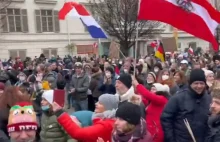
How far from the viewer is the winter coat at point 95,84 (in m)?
9.72

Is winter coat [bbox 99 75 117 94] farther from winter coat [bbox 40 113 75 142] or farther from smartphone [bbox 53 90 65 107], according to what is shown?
smartphone [bbox 53 90 65 107]

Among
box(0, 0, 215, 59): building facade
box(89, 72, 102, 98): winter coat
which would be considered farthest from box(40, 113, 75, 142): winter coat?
box(0, 0, 215, 59): building facade

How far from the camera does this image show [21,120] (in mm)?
2951

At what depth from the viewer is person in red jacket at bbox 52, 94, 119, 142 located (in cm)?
378

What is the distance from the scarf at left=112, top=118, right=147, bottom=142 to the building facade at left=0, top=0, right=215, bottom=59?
2674cm

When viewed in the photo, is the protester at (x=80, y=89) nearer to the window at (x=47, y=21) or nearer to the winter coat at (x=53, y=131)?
the winter coat at (x=53, y=131)

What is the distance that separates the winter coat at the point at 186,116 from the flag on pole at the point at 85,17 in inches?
237

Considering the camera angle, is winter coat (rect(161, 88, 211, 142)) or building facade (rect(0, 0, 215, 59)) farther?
building facade (rect(0, 0, 215, 59))

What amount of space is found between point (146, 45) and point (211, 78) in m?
33.5

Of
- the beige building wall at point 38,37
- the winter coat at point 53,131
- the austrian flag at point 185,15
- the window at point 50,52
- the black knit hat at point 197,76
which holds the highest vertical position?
the beige building wall at point 38,37

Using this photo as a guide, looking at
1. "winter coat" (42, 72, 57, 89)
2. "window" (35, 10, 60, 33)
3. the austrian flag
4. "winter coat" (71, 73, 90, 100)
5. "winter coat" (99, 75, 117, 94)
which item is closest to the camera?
the austrian flag

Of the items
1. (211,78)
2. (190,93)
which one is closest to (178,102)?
(190,93)

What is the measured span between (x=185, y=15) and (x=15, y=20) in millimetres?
27650

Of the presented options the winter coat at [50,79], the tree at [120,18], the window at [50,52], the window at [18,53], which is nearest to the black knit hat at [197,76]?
the winter coat at [50,79]
